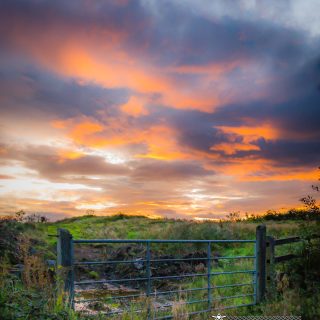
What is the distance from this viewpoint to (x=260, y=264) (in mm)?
10969

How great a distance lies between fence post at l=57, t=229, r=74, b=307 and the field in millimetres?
132

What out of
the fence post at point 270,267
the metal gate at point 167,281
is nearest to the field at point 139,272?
the metal gate at point 167,281

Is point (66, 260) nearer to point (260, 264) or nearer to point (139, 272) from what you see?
point (260, 264)

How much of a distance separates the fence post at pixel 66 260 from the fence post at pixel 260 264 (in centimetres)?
562

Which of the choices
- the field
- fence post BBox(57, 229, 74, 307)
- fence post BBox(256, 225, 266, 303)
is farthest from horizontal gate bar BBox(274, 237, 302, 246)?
fence post BBox(57, 229, 74, 307)

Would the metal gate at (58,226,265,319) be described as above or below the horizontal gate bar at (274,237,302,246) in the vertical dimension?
below

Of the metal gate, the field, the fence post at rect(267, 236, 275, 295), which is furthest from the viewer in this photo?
the fence post at rect(267, 236, 275, 295)

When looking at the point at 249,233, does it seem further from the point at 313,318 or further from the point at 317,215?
the point at 313,318

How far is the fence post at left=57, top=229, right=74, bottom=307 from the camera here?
692 centimetres

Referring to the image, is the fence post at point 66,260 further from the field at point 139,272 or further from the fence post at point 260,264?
the fence post at point 260,264

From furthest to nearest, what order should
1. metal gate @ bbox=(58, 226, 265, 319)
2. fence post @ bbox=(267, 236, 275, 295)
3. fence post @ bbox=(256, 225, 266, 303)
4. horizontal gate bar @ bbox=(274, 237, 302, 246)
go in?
horizontal gate bar @ bbox=(274, 237, 302, 246)
fence post @ bbox=(267, 236, 275, 295)
fence post @ bbox=(256, 225, 266, 303)
metal gate @ bbox=(58, 226, 265, 319)

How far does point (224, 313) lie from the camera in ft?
31.5

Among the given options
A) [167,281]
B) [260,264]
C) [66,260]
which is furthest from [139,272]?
[66,260]

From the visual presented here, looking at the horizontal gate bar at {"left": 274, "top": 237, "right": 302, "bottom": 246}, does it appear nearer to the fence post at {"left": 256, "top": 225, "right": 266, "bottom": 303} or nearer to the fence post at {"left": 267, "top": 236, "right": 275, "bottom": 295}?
the fence post at {"left": 267, "top": 236, "right": 275, "bottom": 295}
